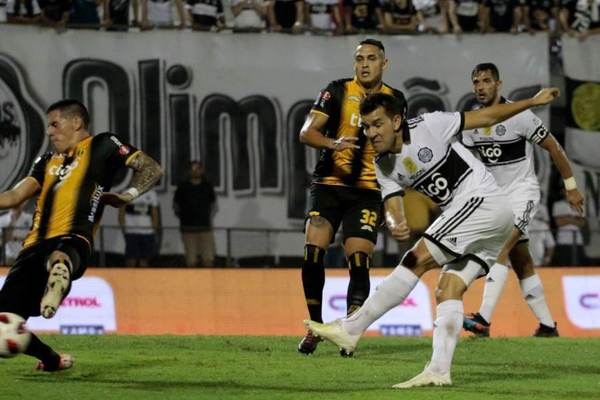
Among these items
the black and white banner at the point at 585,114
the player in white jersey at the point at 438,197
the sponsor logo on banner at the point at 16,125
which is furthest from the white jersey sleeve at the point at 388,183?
the black and white banner at the point at 585,114

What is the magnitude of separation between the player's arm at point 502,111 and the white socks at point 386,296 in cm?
117

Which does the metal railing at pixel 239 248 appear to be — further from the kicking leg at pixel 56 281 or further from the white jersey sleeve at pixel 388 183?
the white jersey sleeve at pixel 388 183

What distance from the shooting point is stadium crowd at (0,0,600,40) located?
21.4 meters

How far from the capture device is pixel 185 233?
2048 centimetres

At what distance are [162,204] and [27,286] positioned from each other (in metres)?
11.3

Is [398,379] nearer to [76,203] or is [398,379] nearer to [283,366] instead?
[283,366]

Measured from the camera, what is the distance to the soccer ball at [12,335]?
9.41 meters

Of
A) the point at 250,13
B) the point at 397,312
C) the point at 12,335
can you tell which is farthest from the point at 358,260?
the point at 250,13

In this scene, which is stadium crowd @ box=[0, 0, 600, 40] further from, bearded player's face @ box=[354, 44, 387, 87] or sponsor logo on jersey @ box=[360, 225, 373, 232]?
sponsor logo on jersey @ box=[360, 225, 373, 232]

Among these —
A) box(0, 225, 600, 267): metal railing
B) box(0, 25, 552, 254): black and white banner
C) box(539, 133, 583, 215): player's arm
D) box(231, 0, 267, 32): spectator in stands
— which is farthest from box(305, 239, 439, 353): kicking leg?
box(231, 0, 267, 32): spectator in stands

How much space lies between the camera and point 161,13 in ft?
71.8

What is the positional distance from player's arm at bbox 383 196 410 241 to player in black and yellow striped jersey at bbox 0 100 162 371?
189 cm

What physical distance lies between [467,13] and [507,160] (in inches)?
356

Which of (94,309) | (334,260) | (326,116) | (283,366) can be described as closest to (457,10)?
(334,260)
